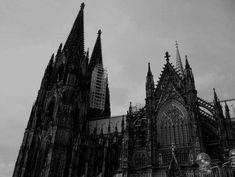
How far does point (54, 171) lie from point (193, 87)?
1783 cm

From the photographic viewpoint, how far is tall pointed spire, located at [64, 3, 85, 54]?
41.4 m

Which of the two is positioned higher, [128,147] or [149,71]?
[149,71]

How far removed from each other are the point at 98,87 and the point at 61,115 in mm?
18485

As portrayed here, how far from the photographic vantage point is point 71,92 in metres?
34.6

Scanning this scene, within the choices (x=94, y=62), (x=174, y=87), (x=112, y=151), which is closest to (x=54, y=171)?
(x=112, y=151)

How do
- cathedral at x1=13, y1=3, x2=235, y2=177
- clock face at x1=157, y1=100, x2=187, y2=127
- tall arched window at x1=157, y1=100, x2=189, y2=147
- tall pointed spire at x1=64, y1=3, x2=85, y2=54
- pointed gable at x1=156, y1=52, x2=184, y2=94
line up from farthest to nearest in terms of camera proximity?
tall pointed spire at x1=64, y1=3, x2=85, y2=54 < pointed gable at x1=156, y1=52, x2=184, y2=94 < clock face at x1=157, y1=100, x2=187, y2=127 < tall arched window at x1=157, y1=100, x2=189, y2=147 < cathedral at x1=13, y1=3, x2=235, y2=177

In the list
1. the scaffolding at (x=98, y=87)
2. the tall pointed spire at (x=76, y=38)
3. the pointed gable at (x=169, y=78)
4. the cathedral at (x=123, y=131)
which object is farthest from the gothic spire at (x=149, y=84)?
the scaffolding at (x=98, y=87)

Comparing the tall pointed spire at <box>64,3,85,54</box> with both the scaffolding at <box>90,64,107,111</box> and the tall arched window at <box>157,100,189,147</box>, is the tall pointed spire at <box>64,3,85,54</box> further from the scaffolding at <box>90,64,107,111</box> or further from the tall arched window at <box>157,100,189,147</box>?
the tall arched window at <box>157,100,189,147</box>

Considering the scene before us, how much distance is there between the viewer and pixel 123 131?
2636 cm

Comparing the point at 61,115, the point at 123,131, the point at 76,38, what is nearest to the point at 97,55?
the point at 76,38

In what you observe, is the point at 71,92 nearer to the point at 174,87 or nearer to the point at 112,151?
the point at 112,151

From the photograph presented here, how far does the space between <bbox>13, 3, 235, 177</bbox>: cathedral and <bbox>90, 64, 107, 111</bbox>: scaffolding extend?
5897 mm

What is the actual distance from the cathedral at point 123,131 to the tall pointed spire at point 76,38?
0.24 m

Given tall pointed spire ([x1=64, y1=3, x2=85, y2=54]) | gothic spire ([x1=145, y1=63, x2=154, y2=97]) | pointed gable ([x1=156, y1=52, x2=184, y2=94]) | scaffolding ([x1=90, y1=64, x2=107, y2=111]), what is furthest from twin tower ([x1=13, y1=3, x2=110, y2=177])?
pointed gable ([x1=156, y1=52, x2=184, y2=94])
